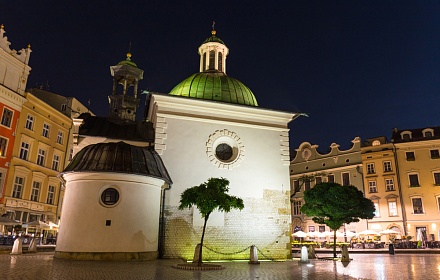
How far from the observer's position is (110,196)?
1570cm

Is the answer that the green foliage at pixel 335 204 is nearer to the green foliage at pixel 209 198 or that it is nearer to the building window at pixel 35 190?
the green foliage at pixel 209 198

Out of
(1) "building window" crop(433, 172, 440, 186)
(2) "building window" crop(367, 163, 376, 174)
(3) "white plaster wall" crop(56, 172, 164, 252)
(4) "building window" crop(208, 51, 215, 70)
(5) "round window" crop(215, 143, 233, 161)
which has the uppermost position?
(4) "building window" crop(208, 51, 215, 70)

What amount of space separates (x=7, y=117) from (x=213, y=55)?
17.5 metres

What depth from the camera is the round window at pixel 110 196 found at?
51.1 feet

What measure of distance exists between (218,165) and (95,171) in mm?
6603

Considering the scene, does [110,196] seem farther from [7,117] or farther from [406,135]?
[406,135]

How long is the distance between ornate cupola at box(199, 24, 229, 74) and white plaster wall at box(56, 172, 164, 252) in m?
11.2

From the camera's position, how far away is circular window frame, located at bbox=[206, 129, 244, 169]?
1917 centimetres

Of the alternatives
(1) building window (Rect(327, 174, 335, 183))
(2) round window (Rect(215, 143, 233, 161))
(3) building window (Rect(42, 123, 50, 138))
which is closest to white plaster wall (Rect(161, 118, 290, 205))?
(2) round window (Rect(215, 143, 233, 161))

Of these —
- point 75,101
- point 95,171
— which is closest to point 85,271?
point 95,171

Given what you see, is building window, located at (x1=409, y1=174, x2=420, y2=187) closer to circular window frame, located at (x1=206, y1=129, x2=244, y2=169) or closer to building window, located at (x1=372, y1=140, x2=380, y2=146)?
building window, located at (x1=372, y1=140, x2=380, y2=146)

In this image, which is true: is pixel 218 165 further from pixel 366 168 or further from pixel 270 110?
pixel 366 168

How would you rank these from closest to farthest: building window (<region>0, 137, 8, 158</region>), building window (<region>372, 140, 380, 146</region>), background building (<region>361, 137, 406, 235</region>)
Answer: building window (<region>0, 137, 8, 158</region>)
background building (<region>361, 137, 406, 235</region>)
building window (<region>372, 140, 380, 146</region>)

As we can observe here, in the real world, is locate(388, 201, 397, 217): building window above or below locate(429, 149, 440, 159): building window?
below
